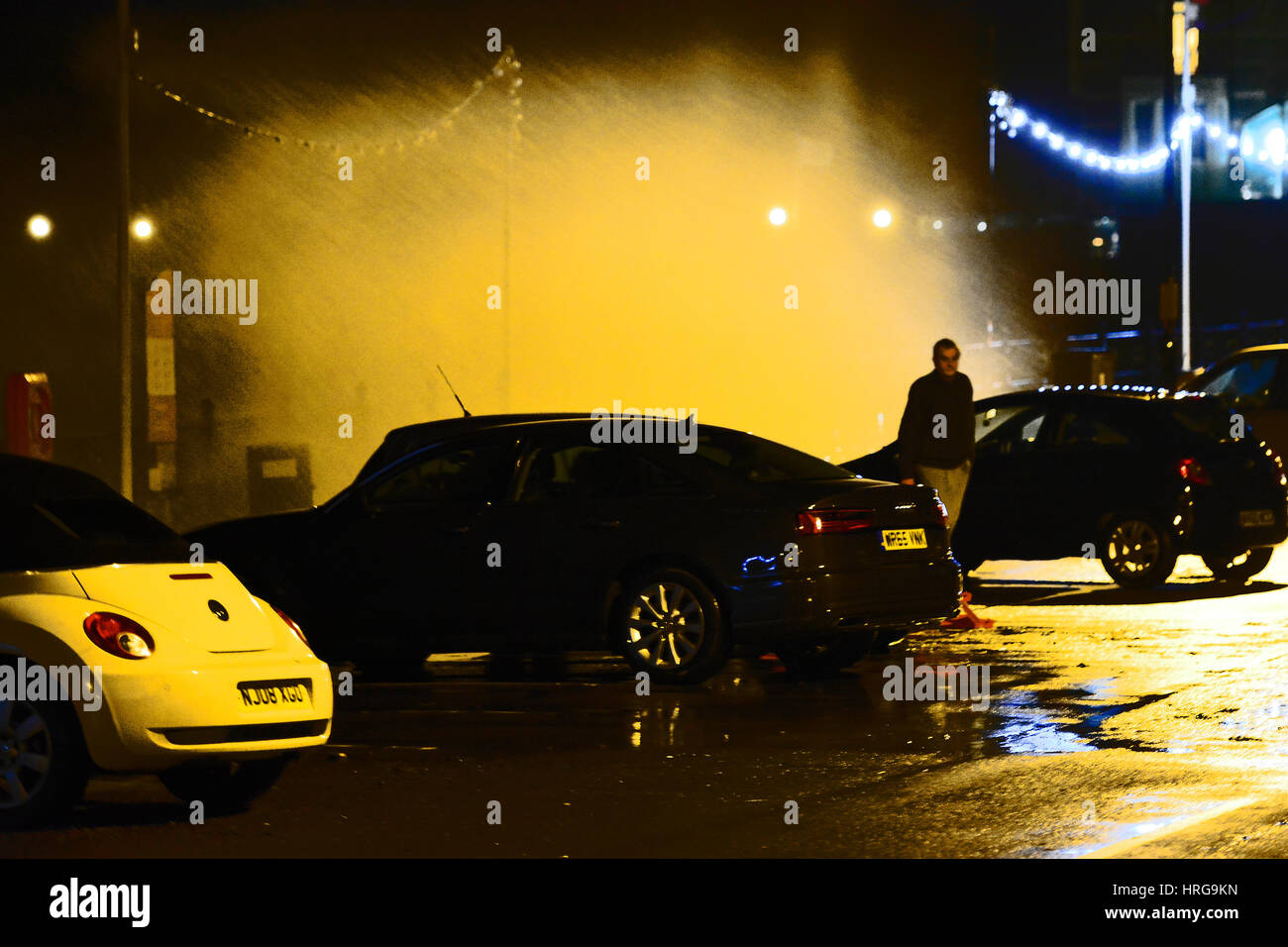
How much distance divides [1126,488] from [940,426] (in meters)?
2.59

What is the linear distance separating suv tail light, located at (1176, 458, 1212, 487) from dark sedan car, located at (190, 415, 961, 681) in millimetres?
5329

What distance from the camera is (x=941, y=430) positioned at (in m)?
14.8

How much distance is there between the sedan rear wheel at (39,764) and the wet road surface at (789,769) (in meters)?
0.10

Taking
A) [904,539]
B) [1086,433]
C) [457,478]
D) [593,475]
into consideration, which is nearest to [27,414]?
[457,478]

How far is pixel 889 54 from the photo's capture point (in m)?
49.0

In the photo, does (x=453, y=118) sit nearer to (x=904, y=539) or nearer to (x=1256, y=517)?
(x=1256, y=517)

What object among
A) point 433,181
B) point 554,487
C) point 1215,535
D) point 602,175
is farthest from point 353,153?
point 554,487

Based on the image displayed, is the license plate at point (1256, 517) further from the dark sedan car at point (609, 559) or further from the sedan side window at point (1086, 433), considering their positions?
the dark sedan car at point (609, 559)

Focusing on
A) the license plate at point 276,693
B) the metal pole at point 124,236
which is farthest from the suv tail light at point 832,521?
the metal pole at point 124,236

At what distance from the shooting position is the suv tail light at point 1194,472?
16.5 metres

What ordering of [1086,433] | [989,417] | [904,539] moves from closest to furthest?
[904,539] < [1086,433] < [989,417]

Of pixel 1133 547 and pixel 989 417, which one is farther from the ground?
pixel 989 417

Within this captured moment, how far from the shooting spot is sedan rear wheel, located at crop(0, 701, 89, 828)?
281 inches

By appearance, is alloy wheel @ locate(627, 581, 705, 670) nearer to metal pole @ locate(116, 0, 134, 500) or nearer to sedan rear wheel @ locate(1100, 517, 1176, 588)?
sedan rear wheel @ locate(1100, 517, 1176, 588)
